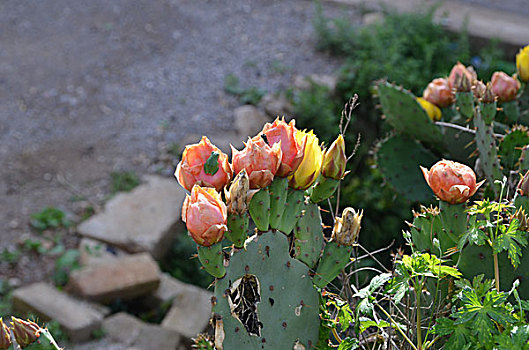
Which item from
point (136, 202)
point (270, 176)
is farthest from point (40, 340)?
point (136, 202)

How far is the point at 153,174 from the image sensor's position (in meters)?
3.42

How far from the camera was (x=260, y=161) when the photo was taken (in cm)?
102

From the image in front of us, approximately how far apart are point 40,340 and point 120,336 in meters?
1.63

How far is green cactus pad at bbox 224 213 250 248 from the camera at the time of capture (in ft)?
3.42

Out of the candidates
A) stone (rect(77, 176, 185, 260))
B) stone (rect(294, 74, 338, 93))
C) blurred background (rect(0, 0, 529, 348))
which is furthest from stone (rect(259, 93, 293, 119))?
stone (rect(77, 176, 185, 260))

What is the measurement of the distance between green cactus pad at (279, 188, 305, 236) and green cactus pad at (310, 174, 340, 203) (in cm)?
4

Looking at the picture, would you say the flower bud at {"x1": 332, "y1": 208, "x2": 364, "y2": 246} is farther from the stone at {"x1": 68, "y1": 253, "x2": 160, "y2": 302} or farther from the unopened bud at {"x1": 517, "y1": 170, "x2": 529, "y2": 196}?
the stone at {"x1": 68, "y1": 253, "x2": 160, "y2": 302}

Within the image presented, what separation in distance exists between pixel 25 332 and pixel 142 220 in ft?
7.00

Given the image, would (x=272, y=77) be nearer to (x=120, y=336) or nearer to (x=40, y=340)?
(x=120, y=336)

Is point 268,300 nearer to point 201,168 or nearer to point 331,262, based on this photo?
point 331,262

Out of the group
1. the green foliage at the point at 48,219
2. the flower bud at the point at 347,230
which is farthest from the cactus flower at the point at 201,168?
the green foliage at the point at 48,219

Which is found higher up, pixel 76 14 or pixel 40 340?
pixel 40 340

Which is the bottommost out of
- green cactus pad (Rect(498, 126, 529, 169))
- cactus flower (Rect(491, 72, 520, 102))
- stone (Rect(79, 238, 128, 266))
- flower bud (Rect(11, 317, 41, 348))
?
stone (Rect(79, 238, 128, 266))

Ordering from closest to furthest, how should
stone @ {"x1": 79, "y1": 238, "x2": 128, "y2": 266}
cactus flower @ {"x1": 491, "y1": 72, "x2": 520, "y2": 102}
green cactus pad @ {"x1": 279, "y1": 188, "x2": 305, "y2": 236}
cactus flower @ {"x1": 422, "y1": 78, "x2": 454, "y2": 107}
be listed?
green cactus pad @ {"x1": 279, "y1": 188, "x2": 305, "y2": 236} → cactus flower @ {"x1": 491, "y1": 72, "x2": 520, "y2": 102} → cactus flower @ {"x1": 422, "y1": 78, "x2": 454, "y2": 107} → stone @ {"x1": 79, "y1": 238, "x2": 128, "y2": 266}
